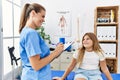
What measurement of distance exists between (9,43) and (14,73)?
0.70 m

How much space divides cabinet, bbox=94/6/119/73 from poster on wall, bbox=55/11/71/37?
28.2 inches

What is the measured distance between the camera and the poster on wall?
13.5 feet

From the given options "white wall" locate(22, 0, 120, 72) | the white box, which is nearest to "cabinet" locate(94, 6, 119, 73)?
the white box

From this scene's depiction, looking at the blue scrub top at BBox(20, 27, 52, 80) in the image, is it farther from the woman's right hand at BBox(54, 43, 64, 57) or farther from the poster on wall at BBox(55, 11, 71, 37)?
the poster on wall at BBox(55, 11, 71, 37)

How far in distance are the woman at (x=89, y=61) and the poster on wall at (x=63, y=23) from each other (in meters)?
1.77

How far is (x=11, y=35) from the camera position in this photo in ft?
13.0

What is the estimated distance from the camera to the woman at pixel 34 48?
45.4 inches

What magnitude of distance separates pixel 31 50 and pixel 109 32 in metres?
2.62

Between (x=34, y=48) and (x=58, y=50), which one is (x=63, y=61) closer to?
(x=58, y=50)

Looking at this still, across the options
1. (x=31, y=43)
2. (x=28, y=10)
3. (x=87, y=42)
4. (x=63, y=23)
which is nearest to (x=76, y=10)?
(x=63, y=23)

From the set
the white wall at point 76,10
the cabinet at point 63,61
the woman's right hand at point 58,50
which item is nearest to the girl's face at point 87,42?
the woman's right hand at point 58,50

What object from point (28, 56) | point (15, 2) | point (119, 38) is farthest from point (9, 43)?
point (28, 56)

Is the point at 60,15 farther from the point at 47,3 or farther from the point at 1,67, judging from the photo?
the point at 1,67

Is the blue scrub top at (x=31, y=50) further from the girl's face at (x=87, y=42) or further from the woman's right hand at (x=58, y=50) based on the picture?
the girl's face at (x=87, y=42)
